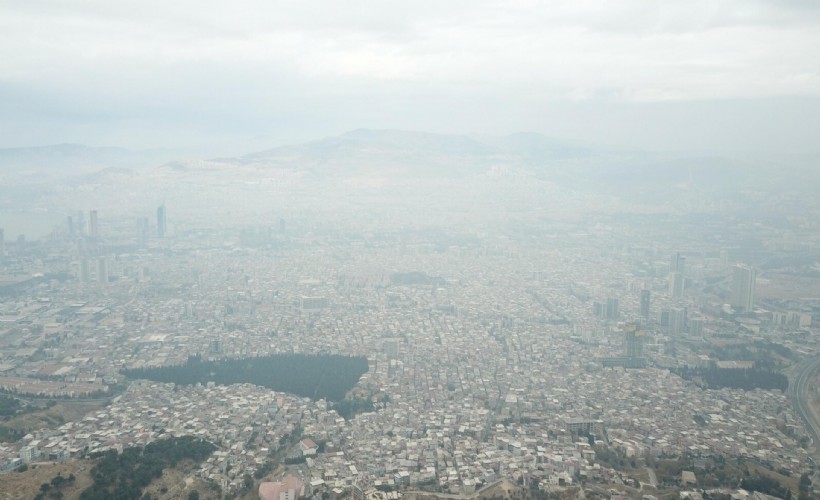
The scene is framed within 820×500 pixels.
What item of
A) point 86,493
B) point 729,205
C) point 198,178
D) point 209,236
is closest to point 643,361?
point 86,493

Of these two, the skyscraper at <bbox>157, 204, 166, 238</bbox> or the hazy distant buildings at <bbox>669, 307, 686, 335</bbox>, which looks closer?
the hazy distant buildings at <bbox>669, 307, 686, 335</bbox>

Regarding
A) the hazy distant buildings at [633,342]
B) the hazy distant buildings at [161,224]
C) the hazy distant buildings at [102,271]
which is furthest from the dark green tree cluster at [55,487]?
the hazy distant buildings at [161,224]

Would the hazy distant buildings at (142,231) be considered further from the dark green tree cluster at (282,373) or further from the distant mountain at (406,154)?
the distant mountain at (406,154)

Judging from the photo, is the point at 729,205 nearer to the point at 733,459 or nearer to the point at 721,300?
the point at 721,300

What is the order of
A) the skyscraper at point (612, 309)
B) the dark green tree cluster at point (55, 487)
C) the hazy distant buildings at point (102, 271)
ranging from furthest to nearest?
the hazy distant buildings at point (102, 271), the skyscraper at point (612, 309), the dark green tree cluster at point (55, 487)

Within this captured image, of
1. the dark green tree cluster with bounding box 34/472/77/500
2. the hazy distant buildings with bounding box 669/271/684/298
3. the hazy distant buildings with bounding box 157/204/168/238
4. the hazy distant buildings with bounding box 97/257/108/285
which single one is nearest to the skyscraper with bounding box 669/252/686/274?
the hazy distant buildings with bounding box 669/271/684/298

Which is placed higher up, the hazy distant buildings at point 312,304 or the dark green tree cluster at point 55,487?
the hazy distant buildings at point 312,304

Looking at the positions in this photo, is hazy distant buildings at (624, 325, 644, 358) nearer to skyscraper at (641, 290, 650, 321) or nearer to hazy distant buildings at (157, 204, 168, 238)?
skyscraper at (641, 290, 650, 321)
